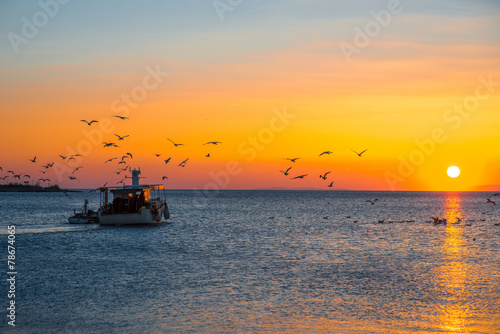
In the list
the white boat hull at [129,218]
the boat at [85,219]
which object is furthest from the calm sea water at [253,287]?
the boat at [85,219]

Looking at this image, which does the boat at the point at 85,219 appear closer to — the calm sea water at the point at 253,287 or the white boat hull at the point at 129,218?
the white boat hull at the point at 129,218

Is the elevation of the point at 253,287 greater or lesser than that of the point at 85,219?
lesser

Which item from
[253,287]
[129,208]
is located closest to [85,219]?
[129,208]

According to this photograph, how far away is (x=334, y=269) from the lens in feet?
99.8

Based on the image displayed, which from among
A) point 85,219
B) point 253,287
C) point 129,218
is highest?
point 129,218

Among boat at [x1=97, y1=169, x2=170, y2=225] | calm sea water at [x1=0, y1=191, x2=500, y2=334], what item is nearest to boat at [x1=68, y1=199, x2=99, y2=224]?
boat at [x1=97, y1=169, x2=170, y2=225]

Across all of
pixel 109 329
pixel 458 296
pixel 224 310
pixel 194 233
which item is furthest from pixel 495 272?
pixel 194 233

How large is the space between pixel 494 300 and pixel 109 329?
14.8m

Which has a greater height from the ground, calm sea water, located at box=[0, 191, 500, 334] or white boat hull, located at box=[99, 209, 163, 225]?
white boat hull, located at box=[99, 209, 163, 225]

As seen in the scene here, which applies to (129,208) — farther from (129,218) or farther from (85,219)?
(85,219)

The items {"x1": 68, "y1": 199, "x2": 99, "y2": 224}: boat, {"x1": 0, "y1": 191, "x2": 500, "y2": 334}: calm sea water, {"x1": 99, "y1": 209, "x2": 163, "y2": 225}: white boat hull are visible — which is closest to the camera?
{"x1": 0, "y1": 191, "x2": 500, "y2": 334}: calm sea water

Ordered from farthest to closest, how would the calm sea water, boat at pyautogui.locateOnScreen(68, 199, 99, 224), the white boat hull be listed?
boat at pyautogui.locateOnScreen(68, 199, 99, 224), the white boat hull, the calm sea water

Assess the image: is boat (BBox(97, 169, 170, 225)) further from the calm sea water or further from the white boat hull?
the calm sea water

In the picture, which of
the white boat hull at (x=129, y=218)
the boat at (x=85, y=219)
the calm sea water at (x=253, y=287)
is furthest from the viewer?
the boat at (x=85, y=219)
